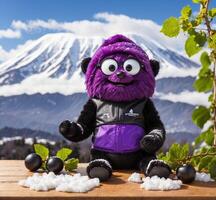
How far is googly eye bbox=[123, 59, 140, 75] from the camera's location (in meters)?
2.13

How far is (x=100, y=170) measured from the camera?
176 cm

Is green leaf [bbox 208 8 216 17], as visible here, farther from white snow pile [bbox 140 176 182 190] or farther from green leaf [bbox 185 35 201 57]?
white snow pile [bbox 140 176 182 190]

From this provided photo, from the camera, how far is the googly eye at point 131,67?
2.13m

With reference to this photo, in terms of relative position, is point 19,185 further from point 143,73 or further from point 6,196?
point 143,73

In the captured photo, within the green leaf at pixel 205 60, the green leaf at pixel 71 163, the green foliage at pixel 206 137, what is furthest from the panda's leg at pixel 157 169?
the green leaf at pixel 205 60

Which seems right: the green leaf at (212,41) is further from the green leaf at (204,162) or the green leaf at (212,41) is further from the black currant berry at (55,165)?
the black currant berry at (55,165)

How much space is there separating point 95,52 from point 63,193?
82 centimetres

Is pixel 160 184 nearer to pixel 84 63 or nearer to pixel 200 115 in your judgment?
pixel 200 115

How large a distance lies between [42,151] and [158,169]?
18.6 inches

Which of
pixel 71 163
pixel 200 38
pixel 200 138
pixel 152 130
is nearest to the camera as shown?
pixel 200 38

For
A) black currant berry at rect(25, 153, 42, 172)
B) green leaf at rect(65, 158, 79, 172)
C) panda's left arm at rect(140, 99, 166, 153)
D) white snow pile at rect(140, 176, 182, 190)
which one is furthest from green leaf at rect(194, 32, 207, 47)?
black currant berry at rect(25, 153, 42, 172)

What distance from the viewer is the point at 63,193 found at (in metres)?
1.53

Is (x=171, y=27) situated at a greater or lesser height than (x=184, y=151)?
greater

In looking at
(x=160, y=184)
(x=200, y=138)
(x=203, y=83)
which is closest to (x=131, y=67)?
(x=203, y=83)
